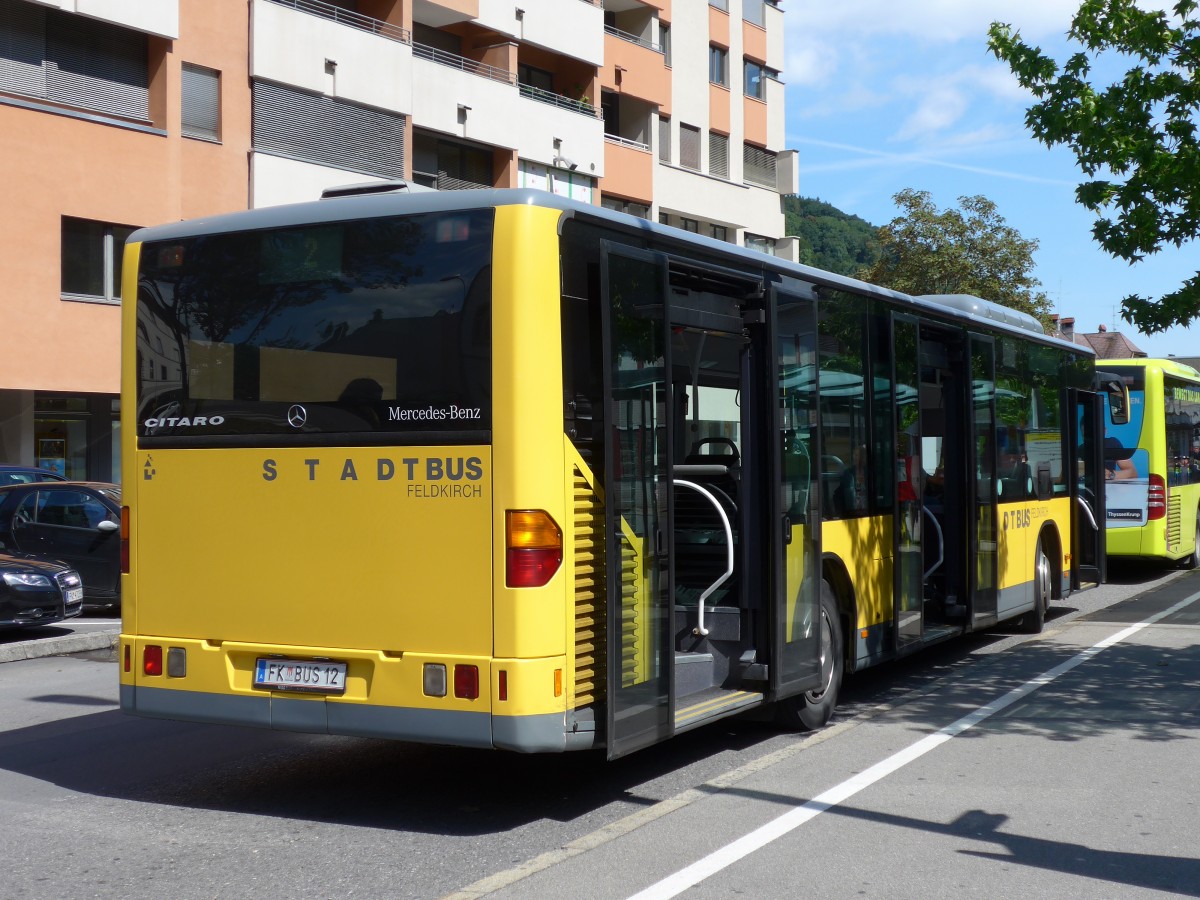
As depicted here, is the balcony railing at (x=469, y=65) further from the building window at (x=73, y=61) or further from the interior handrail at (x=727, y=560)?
the interior handrail at (x=727, y=560)

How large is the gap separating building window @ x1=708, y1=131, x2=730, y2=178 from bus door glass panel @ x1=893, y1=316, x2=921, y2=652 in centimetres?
3375

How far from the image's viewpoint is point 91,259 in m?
25.0

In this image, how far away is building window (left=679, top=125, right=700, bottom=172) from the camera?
139ft

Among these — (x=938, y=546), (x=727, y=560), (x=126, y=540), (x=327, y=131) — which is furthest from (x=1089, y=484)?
(x=327, y=131)

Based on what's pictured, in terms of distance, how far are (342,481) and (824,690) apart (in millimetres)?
3871

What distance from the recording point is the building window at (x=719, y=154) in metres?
44.1

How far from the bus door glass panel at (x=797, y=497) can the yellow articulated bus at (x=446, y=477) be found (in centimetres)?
4

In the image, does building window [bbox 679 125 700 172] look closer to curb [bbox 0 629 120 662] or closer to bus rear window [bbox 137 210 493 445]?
curb [bbox 0 629 120 662]

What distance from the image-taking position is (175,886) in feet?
19.0

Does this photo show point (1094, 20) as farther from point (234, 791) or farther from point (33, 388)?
point (33, 388)

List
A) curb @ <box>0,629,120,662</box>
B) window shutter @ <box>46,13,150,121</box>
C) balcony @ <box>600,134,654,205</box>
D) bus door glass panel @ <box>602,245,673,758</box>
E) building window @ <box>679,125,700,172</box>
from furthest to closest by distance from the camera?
1. building window @ <box>679,125,700,172</box>
2. balcony @ <box>600,134,654,205</box>
3. window shutter @ <box>46,13,150,121</box>
4. curb @ <box>0,629,120,662</box>
5. bus door glass panel @ <box>602,245,673,758</box>

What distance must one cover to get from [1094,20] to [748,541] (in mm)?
8739

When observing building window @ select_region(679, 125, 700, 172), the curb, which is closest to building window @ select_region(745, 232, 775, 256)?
building window @ select_region(679, 125, 700, 172)

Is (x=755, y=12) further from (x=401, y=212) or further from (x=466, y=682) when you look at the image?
(x=466, y=682)
